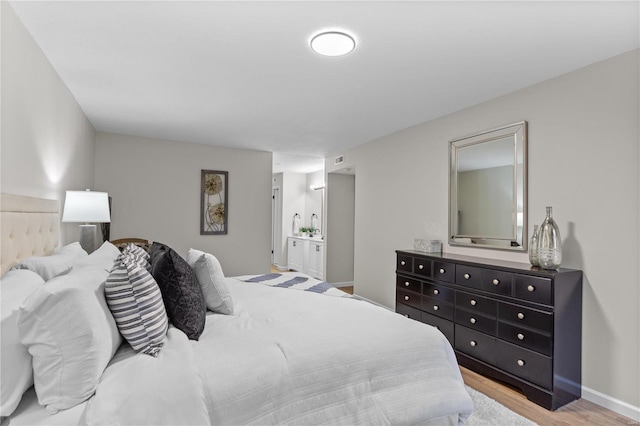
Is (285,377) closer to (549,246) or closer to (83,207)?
(549,246)

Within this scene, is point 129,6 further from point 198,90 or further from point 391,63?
point 391,63

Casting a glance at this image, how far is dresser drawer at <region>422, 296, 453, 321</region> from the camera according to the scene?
324cm

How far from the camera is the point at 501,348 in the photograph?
→ 277 centimetres

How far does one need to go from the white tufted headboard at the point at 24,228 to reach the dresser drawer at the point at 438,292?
3210mm

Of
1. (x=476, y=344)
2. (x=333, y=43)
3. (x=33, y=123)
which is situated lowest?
(x=476, y=344)

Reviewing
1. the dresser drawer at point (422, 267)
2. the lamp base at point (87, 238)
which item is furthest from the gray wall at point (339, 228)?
the lamp base at point (87, 238)

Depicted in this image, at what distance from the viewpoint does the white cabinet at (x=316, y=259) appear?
23.3 feet

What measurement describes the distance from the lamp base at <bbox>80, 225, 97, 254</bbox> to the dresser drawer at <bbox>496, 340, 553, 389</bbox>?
3.66 metres

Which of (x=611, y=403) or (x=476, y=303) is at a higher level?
(x=476, y=303)

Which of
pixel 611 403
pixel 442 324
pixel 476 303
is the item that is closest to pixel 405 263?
pixel 442 324

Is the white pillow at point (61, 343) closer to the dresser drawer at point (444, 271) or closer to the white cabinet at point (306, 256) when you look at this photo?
the dresser drawer at point (444, 271)

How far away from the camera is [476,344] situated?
298 centimetres

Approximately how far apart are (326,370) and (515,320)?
1816mm

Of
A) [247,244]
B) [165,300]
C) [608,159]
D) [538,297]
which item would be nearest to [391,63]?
[608,159]
